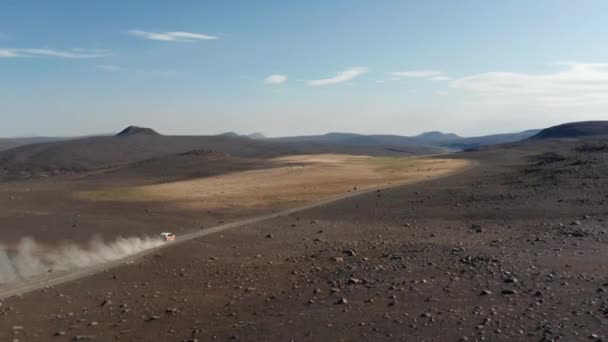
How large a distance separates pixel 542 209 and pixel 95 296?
1651cm

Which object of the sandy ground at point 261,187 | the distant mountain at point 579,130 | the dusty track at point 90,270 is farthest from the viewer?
the distant mountain at point 579,130

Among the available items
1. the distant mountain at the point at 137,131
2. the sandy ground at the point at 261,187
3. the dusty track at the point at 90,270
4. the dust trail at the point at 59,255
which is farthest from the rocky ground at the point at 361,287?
the distant mountain at the point at 137,131

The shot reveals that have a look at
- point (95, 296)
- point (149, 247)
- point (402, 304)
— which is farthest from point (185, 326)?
point (149, 247)

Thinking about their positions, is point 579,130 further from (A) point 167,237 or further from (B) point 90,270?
(B) point 90,270

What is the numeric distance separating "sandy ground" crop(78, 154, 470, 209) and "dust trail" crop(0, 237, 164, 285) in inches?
321

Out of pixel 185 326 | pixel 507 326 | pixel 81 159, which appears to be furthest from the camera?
pixel 81 159

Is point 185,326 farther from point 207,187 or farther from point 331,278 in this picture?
point 207,187

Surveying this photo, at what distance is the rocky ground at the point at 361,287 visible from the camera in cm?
973

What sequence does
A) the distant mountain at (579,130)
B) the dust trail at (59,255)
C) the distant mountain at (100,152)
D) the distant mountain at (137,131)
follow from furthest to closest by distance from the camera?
the distant mountain at (137,131), the distant mountain at (579,130), the distant mountain at (100,152), the dust trail at (59,255)

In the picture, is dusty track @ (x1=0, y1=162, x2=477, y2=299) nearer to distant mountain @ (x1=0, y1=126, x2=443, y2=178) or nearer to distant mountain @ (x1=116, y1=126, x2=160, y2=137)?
distant mountain @ (x1=0, y1=126, x2=443, y2=178)

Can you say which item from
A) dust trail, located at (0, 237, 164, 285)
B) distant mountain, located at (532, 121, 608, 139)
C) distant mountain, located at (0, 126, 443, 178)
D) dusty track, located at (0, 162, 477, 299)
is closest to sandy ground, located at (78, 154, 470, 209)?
dusty track, located at (0, 162, 477, 299)

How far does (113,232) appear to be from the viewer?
795 inches

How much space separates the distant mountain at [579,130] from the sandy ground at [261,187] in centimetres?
7371

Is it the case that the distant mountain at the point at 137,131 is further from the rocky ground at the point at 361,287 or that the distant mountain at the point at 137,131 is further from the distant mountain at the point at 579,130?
the rocky ground at the point at 361,287
